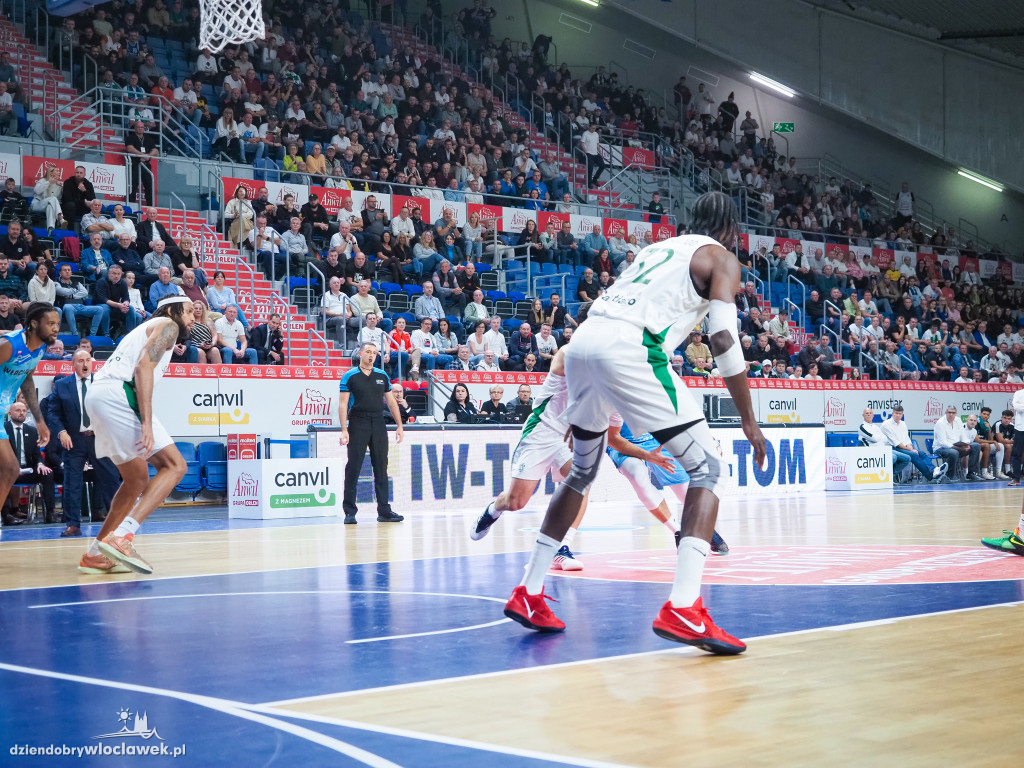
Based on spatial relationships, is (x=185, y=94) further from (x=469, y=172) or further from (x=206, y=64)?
(x=469, y=172)

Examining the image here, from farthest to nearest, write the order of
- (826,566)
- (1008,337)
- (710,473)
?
(1008,337)
(826,566)
(710,473)

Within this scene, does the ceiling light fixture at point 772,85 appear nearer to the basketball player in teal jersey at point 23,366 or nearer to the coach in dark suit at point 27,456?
the coach in dark suit at point 27,456

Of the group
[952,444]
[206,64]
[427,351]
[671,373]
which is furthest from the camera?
[206,64]

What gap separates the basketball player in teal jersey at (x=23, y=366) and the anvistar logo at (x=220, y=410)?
25.2ft

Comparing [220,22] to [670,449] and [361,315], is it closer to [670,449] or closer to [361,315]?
[361,315]

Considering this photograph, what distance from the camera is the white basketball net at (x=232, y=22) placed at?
14.6m

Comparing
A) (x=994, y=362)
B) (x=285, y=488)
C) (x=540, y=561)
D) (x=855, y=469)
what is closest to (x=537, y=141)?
(x=994, y=362)

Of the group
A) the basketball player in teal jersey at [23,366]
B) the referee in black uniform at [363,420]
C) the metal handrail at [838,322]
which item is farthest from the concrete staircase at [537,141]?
the basketball player in teal jersey at [23,366]

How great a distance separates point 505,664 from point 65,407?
10508mm

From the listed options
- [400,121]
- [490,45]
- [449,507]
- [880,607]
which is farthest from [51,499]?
[490,45]

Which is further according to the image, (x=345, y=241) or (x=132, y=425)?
(x=345, y=241)

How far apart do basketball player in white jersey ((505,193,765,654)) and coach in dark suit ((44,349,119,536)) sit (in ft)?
30.2

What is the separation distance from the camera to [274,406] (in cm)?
1764

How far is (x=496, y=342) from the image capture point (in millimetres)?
20609
